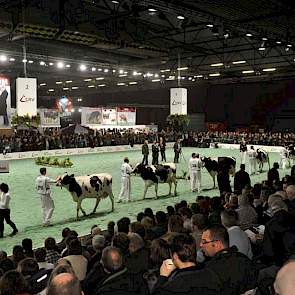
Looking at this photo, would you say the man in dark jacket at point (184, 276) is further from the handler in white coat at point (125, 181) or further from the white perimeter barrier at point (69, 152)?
the white perimeter barrier at point (69, 152)

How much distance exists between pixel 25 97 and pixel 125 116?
26.5m

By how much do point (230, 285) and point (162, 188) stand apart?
1449 centimetres

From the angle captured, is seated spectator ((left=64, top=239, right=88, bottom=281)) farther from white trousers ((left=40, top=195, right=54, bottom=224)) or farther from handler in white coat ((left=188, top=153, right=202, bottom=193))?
handler in white coat ((left=188, top=153, right=202, bottom=193))

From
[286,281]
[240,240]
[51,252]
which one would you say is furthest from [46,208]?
[286,281]

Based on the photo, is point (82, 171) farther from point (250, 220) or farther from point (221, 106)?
point (221, 106)

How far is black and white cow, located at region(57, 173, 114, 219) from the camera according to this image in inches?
509

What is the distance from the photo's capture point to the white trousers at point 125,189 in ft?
50.4

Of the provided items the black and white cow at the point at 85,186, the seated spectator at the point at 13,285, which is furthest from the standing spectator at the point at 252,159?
the seated spectator at the point at 13,285

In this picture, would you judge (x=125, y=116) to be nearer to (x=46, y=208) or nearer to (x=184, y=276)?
(x=46, y=208)

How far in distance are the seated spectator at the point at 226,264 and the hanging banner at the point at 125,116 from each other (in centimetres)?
3796

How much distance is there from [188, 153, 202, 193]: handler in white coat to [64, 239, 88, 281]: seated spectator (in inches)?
458

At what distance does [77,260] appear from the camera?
5.76 metres

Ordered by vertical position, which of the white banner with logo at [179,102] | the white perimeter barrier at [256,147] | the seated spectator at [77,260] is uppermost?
the white banner with logo at [179,102]

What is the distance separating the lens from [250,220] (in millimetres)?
8398
